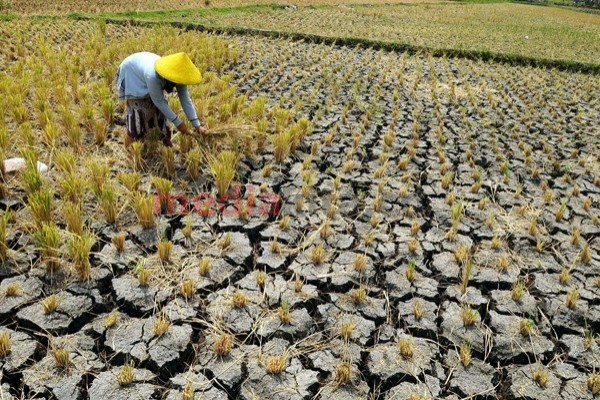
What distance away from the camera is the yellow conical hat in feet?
10.4

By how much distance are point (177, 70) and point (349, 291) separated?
2.00m

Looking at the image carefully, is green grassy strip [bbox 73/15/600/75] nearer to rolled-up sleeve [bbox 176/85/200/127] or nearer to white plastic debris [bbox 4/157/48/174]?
rolled-up sleeve [bbox 176/85/200/127]

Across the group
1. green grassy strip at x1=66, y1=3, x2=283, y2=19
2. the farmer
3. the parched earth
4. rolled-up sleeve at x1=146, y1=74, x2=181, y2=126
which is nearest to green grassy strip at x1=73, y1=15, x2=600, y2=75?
green grassy strip at x1=66, y1=3, x2=283, y2=19

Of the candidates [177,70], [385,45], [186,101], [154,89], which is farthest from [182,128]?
[385,45]

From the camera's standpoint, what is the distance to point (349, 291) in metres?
2.56

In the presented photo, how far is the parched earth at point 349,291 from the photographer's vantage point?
2.00 m

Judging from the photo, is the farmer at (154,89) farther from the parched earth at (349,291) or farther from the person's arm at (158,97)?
the parched earth at (349,291)

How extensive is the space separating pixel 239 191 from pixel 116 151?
1246 mm

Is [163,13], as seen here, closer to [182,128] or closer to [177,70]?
[182,128]

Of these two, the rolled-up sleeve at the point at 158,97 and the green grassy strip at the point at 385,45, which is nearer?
the rolled-up sleeve at the point at 158,97

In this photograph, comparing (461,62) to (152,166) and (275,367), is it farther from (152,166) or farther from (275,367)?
(275,367)

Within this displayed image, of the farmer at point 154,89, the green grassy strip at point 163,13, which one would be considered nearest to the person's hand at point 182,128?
the farmer at point 154,89

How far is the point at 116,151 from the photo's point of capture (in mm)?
3801

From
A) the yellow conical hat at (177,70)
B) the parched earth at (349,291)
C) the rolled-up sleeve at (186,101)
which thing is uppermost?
the yellow conical hat at (177,70)
